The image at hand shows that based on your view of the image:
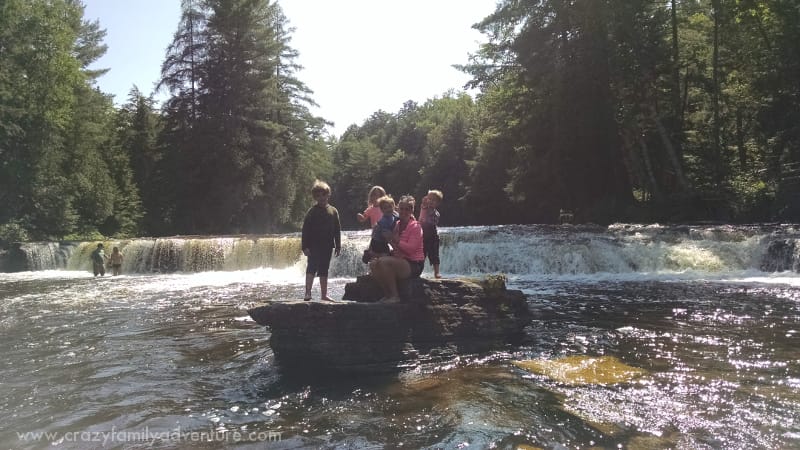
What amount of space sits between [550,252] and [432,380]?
37.6ft

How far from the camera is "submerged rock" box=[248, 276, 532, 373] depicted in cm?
686

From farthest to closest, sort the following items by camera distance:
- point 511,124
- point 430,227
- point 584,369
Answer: point 511,124
point 430,227
point 584,369

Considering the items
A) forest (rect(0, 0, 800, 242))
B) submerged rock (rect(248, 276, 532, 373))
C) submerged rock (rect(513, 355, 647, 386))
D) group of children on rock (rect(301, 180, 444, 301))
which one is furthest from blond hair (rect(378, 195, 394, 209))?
forest (rect(0, 0, 800, 242))

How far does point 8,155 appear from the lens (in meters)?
26.5

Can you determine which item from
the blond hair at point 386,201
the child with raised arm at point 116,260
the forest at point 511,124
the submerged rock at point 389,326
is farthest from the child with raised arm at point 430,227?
the forest at point 511,124

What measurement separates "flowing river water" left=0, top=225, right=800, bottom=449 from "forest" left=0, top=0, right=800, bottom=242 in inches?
516

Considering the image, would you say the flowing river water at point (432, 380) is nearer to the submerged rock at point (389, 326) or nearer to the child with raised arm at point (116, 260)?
the submerged rock at point (389, 326)

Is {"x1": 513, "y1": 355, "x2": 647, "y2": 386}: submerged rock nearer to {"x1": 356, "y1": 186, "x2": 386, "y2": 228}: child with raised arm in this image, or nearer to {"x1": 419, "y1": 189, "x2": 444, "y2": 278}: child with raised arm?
{"x1": 419, "y1": 189, "x2": 444, "y2": 278}: child with raised arm

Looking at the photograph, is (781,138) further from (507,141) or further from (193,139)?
(193,139)

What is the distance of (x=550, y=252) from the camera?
17.0 metres

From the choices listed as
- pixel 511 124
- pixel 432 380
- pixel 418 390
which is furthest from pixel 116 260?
pixel 511 124

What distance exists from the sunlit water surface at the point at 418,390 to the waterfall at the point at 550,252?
16.6 feet

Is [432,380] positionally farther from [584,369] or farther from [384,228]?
[384,228]

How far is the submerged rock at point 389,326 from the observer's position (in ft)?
22.5
